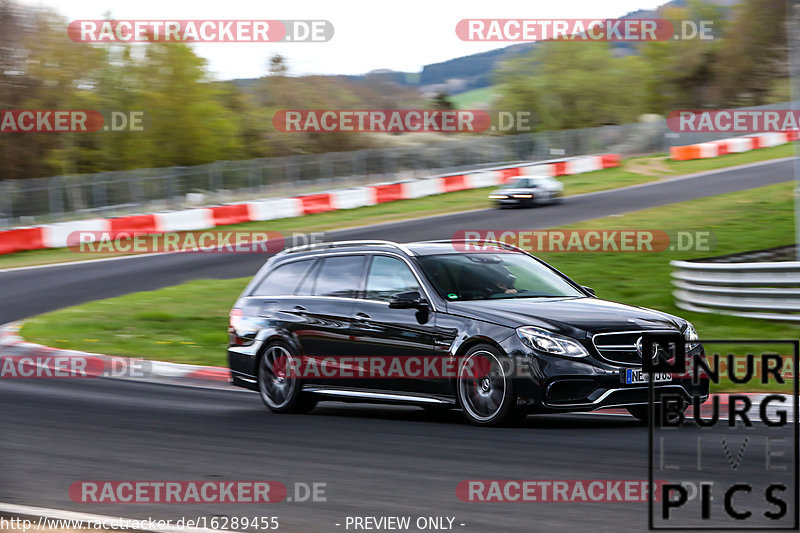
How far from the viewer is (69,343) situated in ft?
53.0

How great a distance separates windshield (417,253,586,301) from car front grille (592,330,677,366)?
106 centimetres

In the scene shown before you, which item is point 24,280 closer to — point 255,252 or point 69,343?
point 255,252

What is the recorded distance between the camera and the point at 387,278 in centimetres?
1003

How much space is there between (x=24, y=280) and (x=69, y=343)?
26.1ft

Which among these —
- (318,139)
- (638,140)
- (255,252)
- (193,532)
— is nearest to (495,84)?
(318,139)

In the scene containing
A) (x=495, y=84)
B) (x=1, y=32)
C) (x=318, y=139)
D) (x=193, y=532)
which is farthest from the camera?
(x=495, y=84)

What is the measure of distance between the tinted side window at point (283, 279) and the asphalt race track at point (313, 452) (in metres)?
1.18

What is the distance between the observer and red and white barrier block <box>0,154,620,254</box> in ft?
97.6

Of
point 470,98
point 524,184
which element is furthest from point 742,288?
point 470,98

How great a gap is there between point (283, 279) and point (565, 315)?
334 centimetres
